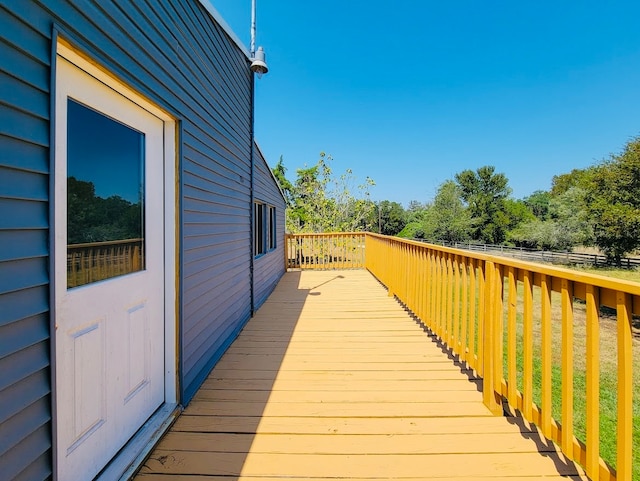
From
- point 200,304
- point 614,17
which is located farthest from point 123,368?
point 614,17

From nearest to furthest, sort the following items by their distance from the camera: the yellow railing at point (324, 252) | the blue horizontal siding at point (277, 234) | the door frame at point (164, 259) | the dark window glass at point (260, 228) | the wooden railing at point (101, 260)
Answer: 1. the door frame at point (164, 259)
2. the wooden railing at point (101, 260)
3. the blue horizontal siding at point (277, 234)
4. the dark window glass at point (260, 228)
5. the yellow railing at point (324, 252)

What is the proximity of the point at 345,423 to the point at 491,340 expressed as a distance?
1109 mm

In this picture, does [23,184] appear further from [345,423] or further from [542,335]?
[542,335]

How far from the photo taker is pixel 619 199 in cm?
1455

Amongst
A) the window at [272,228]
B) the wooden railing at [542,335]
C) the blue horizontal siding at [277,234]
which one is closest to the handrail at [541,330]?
the wooden railing at [542,335]

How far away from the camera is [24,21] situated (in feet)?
3.13

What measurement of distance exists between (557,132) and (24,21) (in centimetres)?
5531

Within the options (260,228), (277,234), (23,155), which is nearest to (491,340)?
(23,155)

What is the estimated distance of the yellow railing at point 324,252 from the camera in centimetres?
891

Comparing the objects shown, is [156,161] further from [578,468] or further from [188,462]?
[578,468]

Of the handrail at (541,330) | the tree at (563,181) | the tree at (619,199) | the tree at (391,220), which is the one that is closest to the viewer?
the handrail at (541,330)

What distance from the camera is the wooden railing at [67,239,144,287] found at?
1290mm

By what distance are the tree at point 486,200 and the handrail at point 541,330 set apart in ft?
122

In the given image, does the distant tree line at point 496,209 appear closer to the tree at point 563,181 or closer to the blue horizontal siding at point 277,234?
the tree at point 563,181
